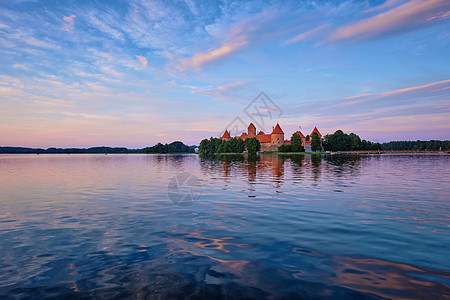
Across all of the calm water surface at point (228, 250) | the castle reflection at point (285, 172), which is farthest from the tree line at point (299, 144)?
the calm water surface at point (228, 250)

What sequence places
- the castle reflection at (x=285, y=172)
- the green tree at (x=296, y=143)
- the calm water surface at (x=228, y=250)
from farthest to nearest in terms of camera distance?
the green tree at (x=296, y=143), the castle reflection at (x=285, y=172), the calm water surface at (x=228, y=250)

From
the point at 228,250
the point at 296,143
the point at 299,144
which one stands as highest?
the point at 296,143

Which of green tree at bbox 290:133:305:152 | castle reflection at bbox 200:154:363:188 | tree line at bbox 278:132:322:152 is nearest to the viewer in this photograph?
castle reflection at bbox 200:154:363:188

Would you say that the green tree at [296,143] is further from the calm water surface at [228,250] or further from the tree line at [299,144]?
the calm water surface at [228,250]

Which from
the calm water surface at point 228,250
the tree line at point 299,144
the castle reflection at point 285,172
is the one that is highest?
the tree line at point 299,144

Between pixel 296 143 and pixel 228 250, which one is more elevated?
pixel 296 143

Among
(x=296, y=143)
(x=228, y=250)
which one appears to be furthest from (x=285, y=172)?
(x=296, y=143)

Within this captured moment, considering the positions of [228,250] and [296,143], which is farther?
[296,143]

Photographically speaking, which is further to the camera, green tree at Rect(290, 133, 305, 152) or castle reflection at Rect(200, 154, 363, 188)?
green tree at Rect(290, 133, 305, 152)

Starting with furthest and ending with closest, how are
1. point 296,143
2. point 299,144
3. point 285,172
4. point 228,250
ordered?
point 299,144, point 296,143, point 285,172, point 228,250

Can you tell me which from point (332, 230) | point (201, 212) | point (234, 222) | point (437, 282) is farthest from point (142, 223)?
point (437, 282)

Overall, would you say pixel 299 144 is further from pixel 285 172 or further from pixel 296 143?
pixel 285 172

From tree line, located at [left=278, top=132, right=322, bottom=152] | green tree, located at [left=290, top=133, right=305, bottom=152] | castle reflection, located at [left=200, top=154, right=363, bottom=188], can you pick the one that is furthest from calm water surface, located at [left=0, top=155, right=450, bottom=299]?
green tree, located at [left=290, top=133, right=305, bottom=152]

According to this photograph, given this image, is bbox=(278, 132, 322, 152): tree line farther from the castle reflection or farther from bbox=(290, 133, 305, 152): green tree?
the castle reflection
